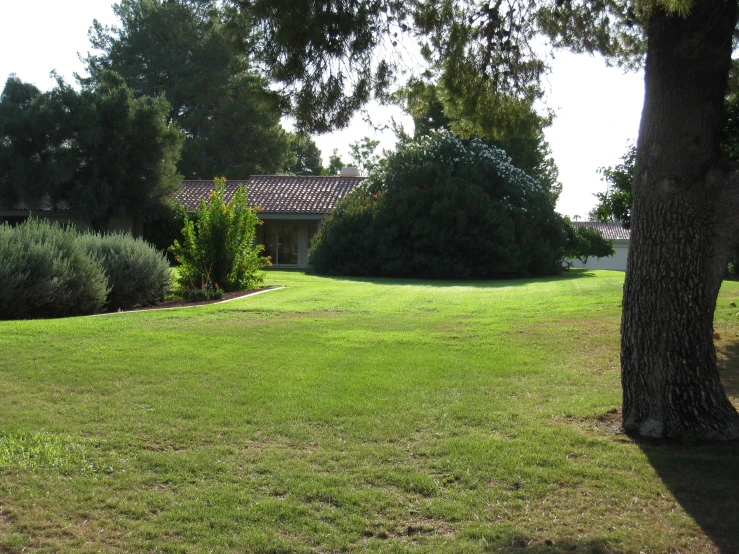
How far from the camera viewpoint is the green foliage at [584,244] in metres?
31.4

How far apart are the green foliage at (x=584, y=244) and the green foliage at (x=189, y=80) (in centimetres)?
2119

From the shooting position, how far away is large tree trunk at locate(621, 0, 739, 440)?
561 cm

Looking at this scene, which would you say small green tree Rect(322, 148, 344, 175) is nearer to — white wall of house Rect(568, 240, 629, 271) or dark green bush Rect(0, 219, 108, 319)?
white wall of house Rect(568, 240, 629, 271)

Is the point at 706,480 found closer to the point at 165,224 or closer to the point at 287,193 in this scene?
the point at 165,224

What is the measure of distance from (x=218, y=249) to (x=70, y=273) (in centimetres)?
433

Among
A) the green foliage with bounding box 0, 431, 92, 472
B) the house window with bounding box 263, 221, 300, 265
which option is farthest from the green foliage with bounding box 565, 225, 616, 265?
the green foliage with bounding box 0, 431, 92, 472

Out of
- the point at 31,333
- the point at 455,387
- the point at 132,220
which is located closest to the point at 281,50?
the point at 455,387

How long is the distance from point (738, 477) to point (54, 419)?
18.2 feet

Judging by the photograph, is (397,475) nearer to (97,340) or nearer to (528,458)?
(528,458)

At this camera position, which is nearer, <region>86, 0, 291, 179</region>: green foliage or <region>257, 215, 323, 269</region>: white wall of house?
<region>257, 215, 323, 269</region>: white wall of house

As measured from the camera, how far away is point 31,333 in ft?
31.6

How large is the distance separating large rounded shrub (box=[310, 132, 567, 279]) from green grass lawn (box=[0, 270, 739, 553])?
51.7ft

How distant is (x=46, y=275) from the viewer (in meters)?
12.4

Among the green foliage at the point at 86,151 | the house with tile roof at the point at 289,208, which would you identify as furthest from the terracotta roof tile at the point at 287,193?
the green foliage at the point at 86,151
